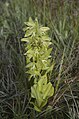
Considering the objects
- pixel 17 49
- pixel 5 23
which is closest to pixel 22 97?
pixel 17 49

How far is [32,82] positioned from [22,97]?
17 cm

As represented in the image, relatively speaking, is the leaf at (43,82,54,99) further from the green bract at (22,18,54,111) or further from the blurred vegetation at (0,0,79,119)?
the blurred vegetation at (0,0,79,119)

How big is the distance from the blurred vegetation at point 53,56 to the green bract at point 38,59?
98 mm

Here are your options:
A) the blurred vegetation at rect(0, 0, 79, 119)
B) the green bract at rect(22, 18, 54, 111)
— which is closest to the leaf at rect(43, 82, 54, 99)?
the green bract at rect(22, 18, 54, 111)

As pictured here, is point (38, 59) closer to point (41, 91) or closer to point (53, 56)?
point (41, 91)

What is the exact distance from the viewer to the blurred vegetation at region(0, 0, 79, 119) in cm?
179

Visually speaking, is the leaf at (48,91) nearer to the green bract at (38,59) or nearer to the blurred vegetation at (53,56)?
the green bract at (38,59)

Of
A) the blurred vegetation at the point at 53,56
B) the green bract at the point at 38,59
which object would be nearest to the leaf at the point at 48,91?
the green bract at the point at 38,59

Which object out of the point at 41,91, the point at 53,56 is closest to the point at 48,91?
the point at 41,91

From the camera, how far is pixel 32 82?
5.82ft

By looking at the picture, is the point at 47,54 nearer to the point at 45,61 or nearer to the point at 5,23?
the point at 45,61

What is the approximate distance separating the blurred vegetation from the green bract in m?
0.10

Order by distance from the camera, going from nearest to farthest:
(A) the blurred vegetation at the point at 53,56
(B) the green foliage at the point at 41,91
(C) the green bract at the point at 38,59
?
(C) the green bract at the point at 38,59 → (B) the green foliage at the point at 41,91 → (A) the blurred vegetation at the point at 53,56

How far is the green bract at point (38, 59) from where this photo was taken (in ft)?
4.85
